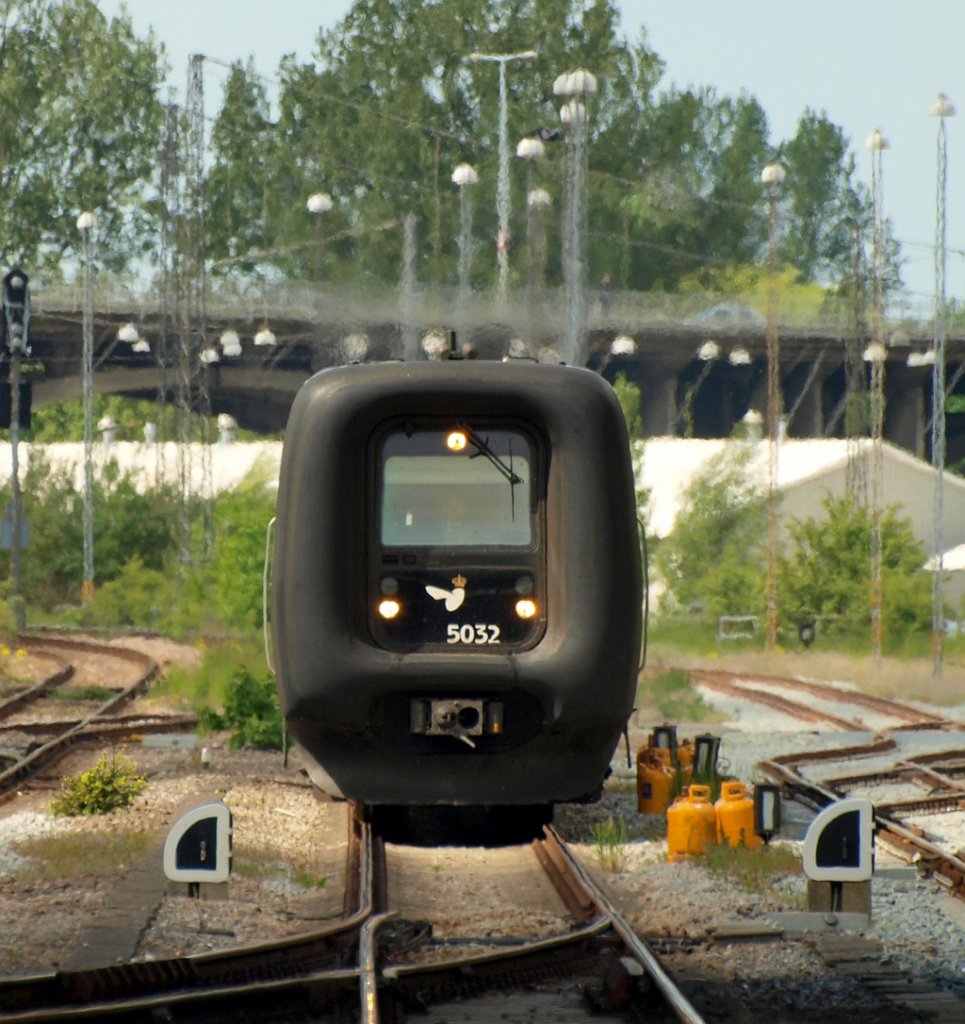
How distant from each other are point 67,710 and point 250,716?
229 inches

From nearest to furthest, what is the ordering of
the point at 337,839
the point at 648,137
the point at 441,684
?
the point at 441,684 → the point at 337,839 → the point at 648,137

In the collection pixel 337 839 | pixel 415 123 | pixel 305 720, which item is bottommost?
pixel 337 839

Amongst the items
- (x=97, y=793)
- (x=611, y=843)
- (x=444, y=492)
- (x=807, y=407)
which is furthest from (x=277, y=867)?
(x=807, y=407)

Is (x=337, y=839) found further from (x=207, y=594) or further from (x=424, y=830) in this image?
(x=207, y=594)

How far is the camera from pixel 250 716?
1867 cm

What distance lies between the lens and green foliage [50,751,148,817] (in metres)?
14.0

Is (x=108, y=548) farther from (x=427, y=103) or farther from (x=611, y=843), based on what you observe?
(x=611, y=843)

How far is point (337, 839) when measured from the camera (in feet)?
44.3

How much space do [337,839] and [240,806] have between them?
45.8 inches

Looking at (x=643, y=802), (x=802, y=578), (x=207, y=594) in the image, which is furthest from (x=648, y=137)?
(x=643, y=802)

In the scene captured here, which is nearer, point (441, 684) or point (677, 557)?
point (441, 684)

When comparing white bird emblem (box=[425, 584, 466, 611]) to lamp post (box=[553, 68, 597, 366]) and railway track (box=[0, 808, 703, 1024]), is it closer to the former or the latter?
railway track (box=[0, 808, 703, 1024])

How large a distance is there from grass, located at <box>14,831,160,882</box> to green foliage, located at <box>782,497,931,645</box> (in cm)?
2622

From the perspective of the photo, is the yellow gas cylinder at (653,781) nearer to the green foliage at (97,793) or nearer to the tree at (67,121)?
the green foliage at (97,793)
